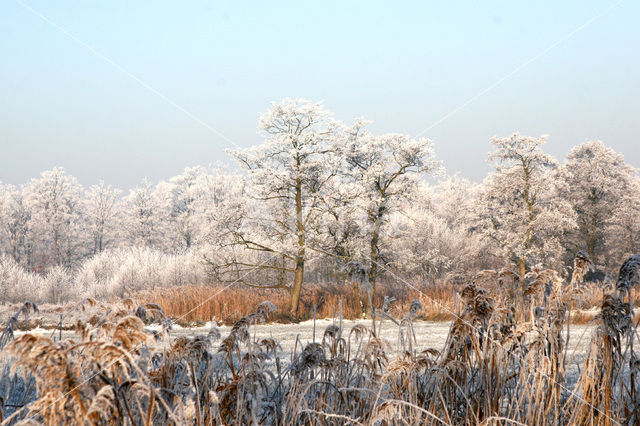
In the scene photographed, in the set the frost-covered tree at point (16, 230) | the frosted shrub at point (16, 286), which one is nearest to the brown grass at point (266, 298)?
the frosted shrub at point (16, 286)

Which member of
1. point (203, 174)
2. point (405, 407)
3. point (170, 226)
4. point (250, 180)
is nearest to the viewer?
point (405, 407)

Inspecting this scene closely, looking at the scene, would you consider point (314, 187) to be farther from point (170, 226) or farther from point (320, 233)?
point (170, 226)

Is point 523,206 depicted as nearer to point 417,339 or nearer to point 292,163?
point 292,163

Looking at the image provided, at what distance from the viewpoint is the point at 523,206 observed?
2333 cm

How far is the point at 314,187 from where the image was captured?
17.5 metres

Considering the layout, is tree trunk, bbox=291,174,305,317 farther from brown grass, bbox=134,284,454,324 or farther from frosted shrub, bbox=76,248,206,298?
frosted shrub, bbox=76,248,206,298

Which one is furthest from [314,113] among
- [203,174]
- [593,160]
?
[203,174]

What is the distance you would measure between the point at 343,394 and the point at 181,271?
819 inches

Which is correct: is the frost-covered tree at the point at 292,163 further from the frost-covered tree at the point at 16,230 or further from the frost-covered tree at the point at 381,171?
the frost-covered tree at the point at 16,230

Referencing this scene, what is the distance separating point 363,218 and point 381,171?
164 inches

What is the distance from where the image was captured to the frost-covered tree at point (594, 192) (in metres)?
27.5

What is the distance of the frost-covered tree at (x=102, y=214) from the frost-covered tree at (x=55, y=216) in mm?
1421

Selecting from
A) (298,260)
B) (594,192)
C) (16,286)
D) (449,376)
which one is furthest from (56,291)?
(594,192)

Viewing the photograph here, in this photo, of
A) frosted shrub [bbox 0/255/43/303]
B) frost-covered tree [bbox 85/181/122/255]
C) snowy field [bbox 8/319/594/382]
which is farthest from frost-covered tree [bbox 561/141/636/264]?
frost-covered tree [bbox 85/181/122/255]
